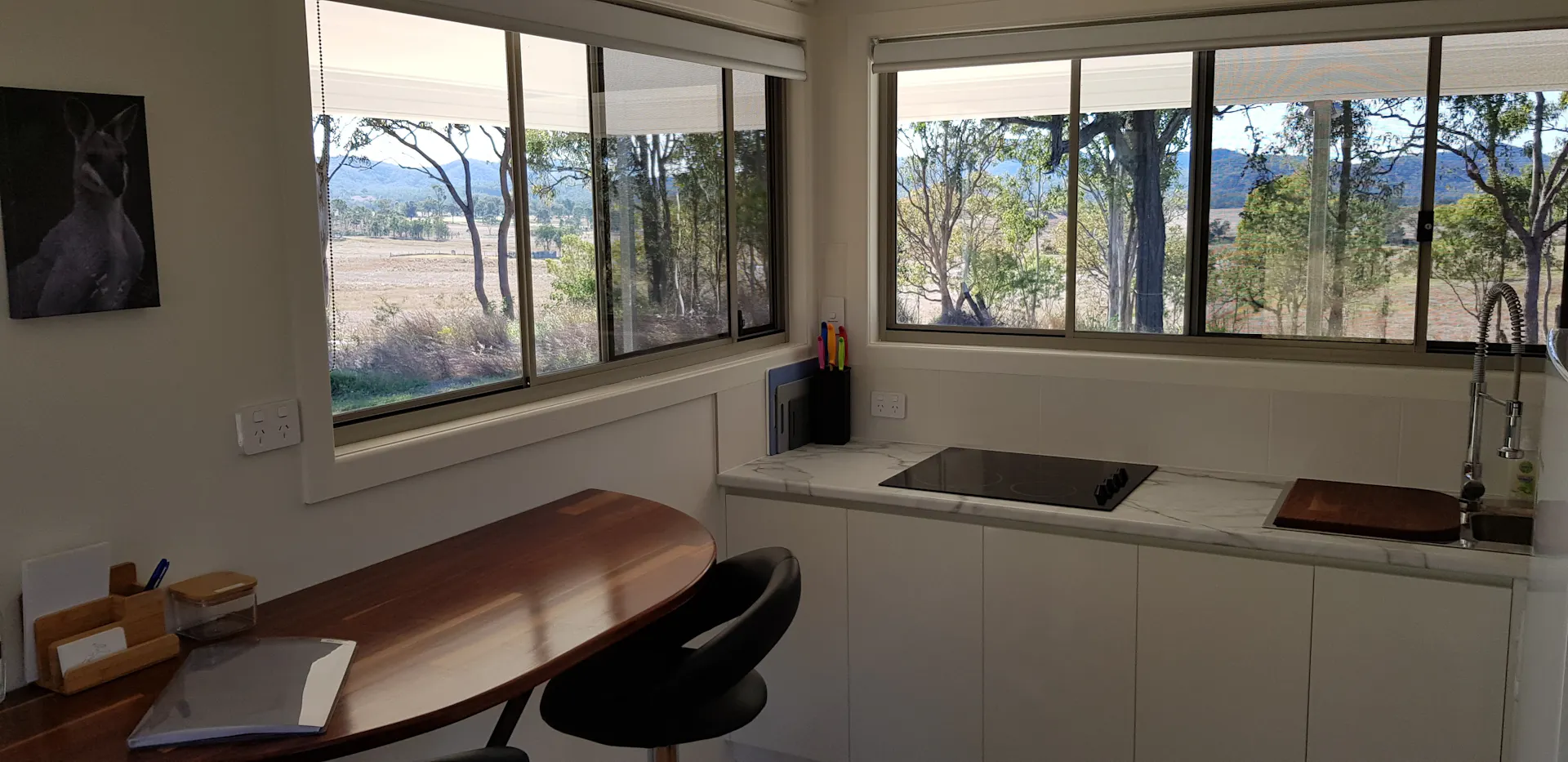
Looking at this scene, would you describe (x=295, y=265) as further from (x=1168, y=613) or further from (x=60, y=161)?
(x=1168, y=613)

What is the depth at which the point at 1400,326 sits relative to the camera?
304 centimetres

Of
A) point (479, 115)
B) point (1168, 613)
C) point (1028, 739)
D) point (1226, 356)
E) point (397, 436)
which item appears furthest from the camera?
point (1226, 356)

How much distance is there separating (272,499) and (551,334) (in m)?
0.90

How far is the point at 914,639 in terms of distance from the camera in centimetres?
309

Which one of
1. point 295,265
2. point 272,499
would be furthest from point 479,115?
point 272,499

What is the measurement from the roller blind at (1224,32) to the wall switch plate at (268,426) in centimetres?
212

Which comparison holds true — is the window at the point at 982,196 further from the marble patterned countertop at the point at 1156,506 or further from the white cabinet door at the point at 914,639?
the white cabinet door at the point at 914,639

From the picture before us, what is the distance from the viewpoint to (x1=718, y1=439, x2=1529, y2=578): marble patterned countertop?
2.51 meters

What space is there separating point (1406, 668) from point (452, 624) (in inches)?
79.7

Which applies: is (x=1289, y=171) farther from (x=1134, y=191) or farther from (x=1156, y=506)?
(x=1156, y=506)

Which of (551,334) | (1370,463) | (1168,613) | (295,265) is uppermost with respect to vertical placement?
(295,265)

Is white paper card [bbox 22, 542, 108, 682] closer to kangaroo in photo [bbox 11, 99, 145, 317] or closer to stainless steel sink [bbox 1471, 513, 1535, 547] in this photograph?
kangaroo in photo [bbox 11, 99, 145, 317]

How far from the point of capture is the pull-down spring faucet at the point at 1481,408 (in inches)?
103

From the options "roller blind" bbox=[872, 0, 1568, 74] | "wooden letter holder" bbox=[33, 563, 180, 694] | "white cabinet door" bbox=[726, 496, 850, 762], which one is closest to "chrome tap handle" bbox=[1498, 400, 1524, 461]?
"roller blind" bbox=[872, 0, 1568, 74]
